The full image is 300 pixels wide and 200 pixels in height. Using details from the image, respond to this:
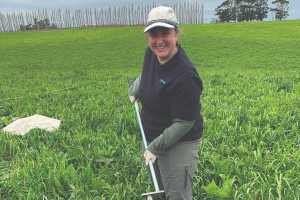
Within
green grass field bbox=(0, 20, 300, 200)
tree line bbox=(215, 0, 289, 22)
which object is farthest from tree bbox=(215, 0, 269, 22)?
green grass field bbox=(0, 20, 300, 200)

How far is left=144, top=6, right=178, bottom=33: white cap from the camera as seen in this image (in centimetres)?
243

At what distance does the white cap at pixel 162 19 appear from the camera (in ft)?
7.96

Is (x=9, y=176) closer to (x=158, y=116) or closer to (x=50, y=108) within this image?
(x=158, y=116)

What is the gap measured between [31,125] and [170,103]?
3.73 m

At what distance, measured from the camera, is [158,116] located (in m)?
2.77

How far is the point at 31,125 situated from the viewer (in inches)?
218

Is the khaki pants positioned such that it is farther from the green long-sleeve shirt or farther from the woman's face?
the woman's face

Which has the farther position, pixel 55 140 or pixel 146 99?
pixel 55 140

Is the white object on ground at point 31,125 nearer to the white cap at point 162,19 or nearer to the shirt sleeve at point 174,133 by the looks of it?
the shirt sleeve at point 174,133

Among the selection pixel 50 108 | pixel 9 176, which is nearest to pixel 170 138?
pixel 9 176

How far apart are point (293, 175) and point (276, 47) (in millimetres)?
22956

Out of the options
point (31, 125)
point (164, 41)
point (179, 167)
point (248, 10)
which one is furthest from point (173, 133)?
point (248, 10)

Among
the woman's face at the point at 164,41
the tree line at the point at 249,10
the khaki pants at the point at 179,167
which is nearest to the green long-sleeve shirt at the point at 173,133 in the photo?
the khaki pants at the point at 179,167

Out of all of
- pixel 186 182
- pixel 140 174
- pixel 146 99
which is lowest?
pixel 140 174
